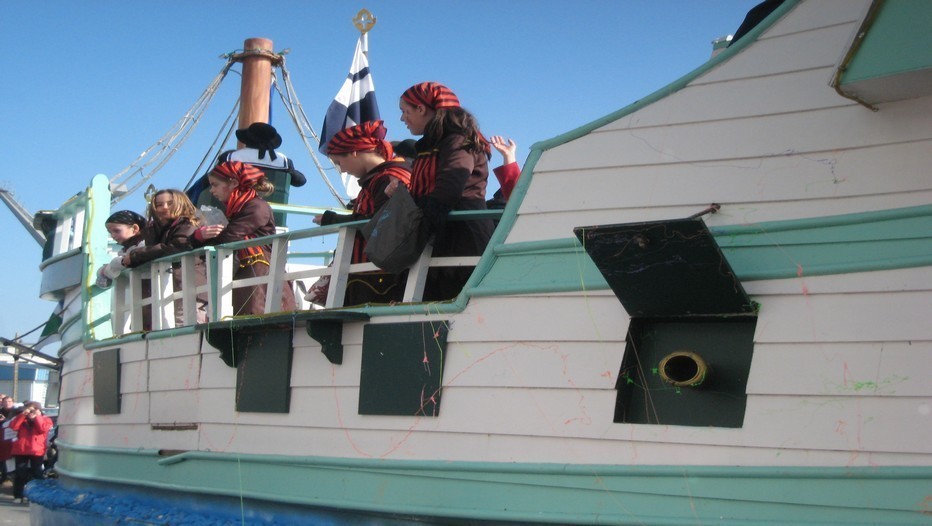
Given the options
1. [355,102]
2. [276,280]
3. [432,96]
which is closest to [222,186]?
[276,280]

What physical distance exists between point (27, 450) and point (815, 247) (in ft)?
41.0

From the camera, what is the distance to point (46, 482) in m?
7.54

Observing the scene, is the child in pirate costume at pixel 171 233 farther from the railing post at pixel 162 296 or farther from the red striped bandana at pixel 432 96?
the red striped bandana at pixel 432 96

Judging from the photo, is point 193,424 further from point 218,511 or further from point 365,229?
point 365,229

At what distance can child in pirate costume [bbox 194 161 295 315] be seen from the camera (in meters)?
5.98

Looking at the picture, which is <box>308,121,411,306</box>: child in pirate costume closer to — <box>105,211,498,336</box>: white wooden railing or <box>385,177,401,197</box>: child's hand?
<box>385,177,401,197</box>: child's hand

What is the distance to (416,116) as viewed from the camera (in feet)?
17.0

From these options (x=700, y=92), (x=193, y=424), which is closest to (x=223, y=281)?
(x=193, y=424)

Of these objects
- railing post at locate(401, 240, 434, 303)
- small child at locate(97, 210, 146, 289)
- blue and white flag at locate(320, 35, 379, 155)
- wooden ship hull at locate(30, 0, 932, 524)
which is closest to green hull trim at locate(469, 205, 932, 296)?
wooden ship hull at locate(30, 0, 932, 524)

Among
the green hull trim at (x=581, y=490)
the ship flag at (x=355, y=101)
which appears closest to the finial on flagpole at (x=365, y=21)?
the ship flag at (x=355, y=101)

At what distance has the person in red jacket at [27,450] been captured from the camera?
44.3 feet

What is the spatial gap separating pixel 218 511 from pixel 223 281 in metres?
1.24

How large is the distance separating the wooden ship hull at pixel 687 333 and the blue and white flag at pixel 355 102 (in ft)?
17.2

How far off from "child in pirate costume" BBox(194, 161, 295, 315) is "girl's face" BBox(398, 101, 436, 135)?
1.33m
